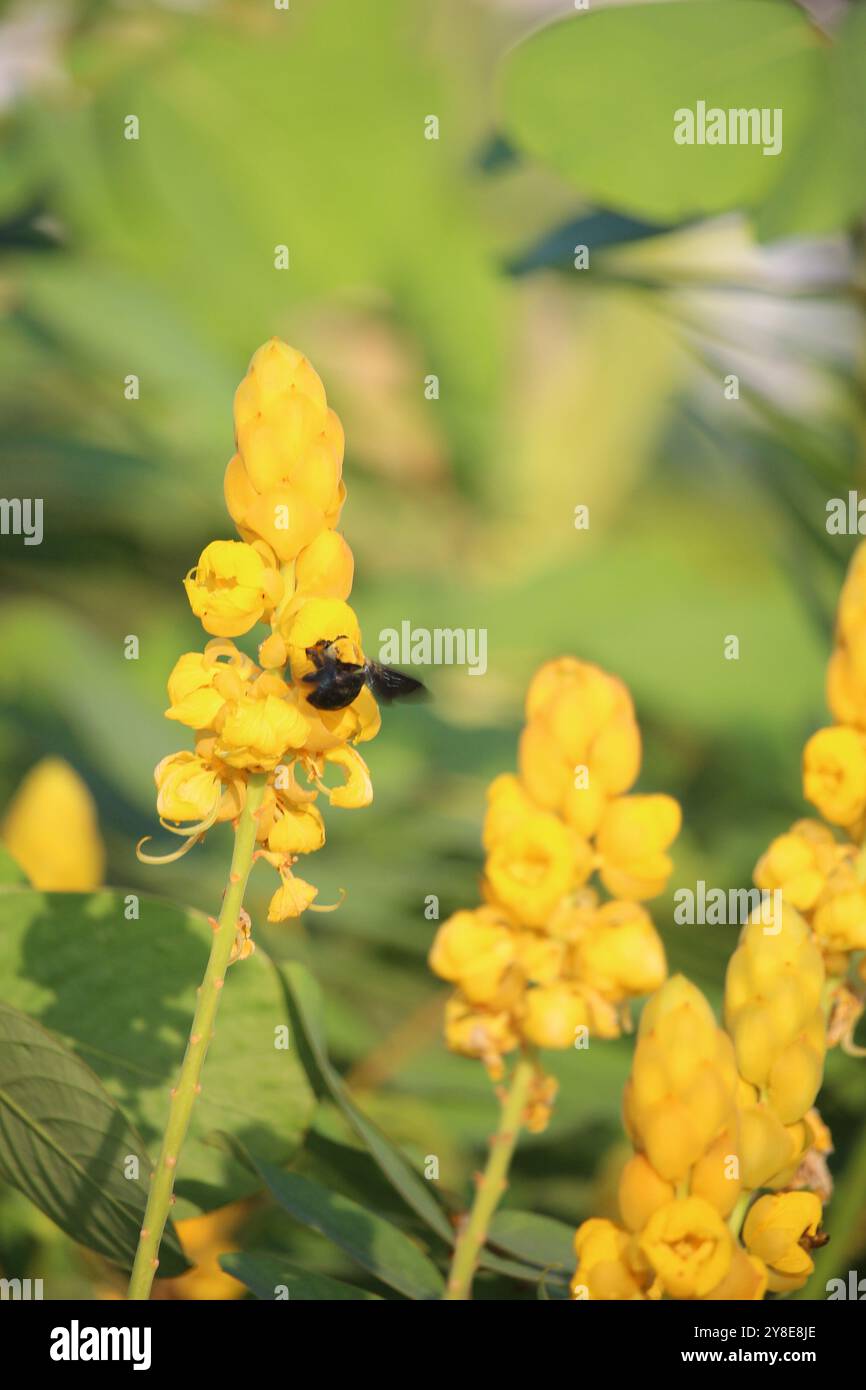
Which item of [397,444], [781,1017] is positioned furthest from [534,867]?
[397,444]

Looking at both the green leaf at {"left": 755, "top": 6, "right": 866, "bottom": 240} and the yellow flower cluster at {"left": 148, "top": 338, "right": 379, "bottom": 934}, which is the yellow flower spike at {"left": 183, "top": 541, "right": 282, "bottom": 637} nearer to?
the yellow flower cluster at {"left": 148, "top": 338, "right": 379, "bottom": 934}

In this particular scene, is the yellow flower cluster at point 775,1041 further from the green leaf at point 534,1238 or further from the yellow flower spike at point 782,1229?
the green leaf at point 534,1238

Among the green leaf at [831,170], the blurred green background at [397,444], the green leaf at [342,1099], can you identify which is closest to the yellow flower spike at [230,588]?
the green leaf at [342,1099]

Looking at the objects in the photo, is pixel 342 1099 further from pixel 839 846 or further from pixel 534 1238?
pixel 839 846

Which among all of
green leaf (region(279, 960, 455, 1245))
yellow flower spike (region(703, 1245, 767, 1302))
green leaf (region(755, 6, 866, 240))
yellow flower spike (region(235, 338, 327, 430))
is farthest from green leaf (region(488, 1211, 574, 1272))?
green leaf (region(755, 6, 866, 240))

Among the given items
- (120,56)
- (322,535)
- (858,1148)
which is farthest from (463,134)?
(322,535)

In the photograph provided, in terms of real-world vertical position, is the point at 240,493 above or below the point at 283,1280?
above
